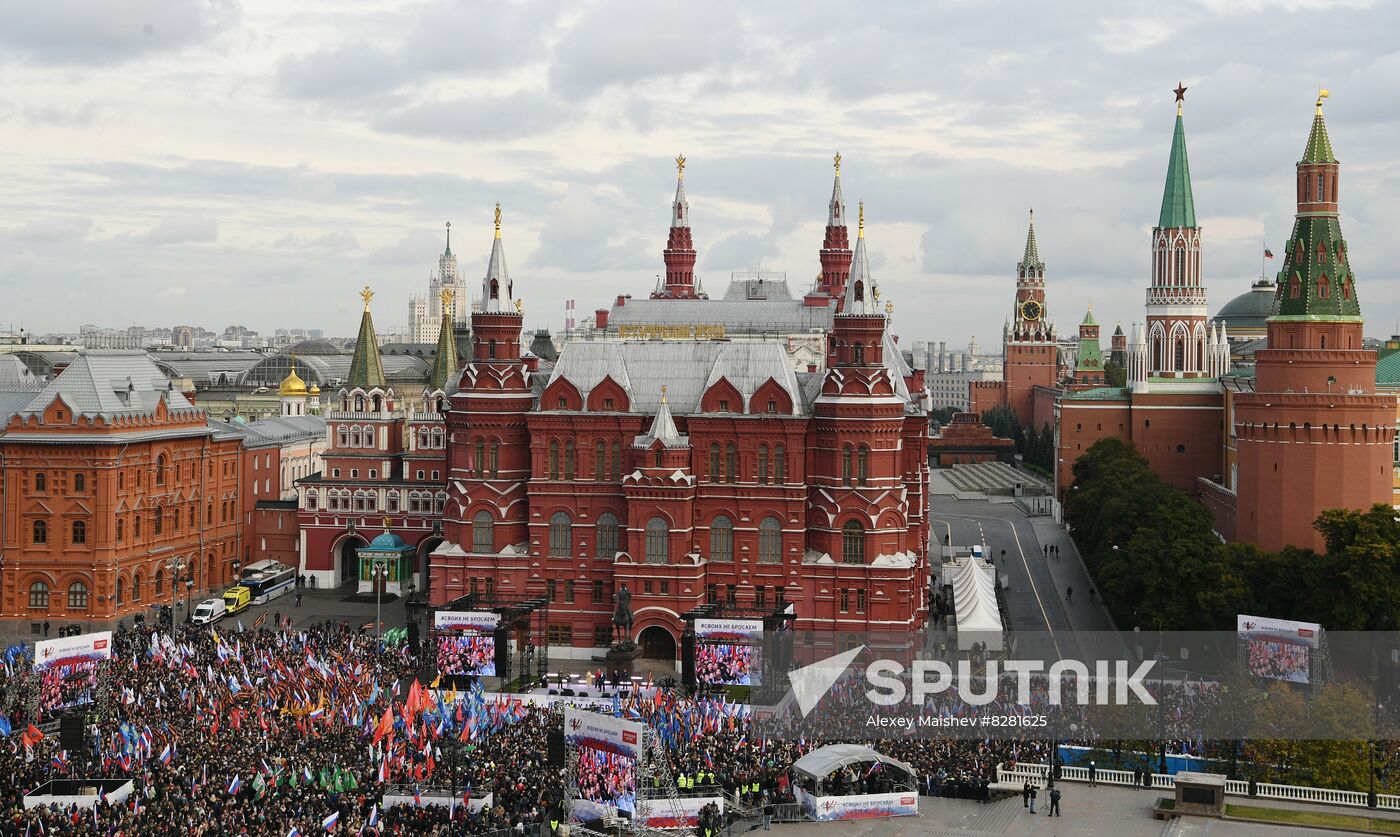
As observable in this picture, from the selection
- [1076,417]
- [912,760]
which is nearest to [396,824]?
[912,760]

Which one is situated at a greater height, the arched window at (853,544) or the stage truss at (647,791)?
the arched window at (853,544)

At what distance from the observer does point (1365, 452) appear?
6912cm

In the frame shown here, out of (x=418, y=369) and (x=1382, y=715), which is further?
(x=418, y=369)

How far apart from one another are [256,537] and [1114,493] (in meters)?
46.7

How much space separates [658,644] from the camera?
64625mm

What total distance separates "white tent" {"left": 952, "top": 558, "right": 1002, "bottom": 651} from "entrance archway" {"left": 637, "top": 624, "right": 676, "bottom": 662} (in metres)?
11.7

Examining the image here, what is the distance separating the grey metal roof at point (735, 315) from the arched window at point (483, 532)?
3847cm

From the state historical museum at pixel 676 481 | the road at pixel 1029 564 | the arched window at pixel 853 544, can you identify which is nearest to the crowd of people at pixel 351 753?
the state historical museum at pixel 676 481

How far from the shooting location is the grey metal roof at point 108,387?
7175 cm

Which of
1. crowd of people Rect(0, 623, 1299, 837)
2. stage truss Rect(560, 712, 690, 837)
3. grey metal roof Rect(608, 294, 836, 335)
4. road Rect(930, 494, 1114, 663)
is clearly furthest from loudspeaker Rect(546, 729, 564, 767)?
grey metal roof Rect(608, 294, 836, 335)

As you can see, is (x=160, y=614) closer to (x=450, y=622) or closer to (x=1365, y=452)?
(x=450, y=622)

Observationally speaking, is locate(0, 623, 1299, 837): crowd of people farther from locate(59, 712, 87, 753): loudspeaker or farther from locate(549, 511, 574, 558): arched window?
locate(549, 511, 574, 558): arched window

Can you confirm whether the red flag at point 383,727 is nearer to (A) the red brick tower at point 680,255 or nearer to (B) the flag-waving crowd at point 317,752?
(B) the flag-waving crowd at point 317,752

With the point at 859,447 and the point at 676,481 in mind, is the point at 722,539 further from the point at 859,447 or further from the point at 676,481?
the point at 859,447
